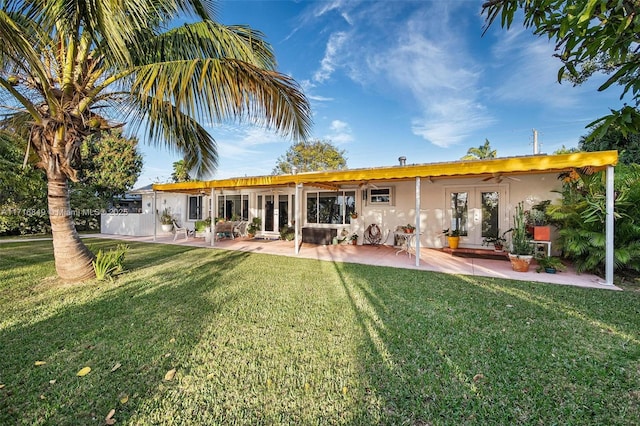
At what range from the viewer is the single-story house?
261 inches

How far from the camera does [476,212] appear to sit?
9.77 metres

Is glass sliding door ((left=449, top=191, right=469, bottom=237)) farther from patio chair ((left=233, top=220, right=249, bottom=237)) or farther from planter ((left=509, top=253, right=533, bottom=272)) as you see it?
patio chair ((left=233, top=220, right=249, bottom=237))

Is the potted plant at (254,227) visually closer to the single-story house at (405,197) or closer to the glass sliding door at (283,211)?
the single-story house at (405,197)

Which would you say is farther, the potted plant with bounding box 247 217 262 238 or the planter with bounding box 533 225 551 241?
the potted plant with bounding box 247 217 262 238

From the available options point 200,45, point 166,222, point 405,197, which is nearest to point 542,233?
point 405,197

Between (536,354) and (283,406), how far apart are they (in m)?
2.75

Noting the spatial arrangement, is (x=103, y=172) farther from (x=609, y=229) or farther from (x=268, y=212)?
(x=609, y=229)

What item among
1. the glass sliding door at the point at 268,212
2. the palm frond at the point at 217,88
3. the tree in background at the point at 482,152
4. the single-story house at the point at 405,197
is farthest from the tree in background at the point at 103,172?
the tree in background at the point at 482,152

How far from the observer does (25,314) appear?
407cm

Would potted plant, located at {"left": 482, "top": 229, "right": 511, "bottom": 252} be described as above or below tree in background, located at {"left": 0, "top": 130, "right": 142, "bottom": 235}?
below

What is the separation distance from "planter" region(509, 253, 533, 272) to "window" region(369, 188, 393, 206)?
493 cm

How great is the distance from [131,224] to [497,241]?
17.7 metres

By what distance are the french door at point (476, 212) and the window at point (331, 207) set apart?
151 inches

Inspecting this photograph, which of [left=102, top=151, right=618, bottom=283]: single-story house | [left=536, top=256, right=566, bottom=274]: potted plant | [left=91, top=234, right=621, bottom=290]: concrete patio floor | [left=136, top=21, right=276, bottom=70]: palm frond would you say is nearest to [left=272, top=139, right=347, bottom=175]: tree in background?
[left=102, top=151, right=618, bottom=283]: single-story house
